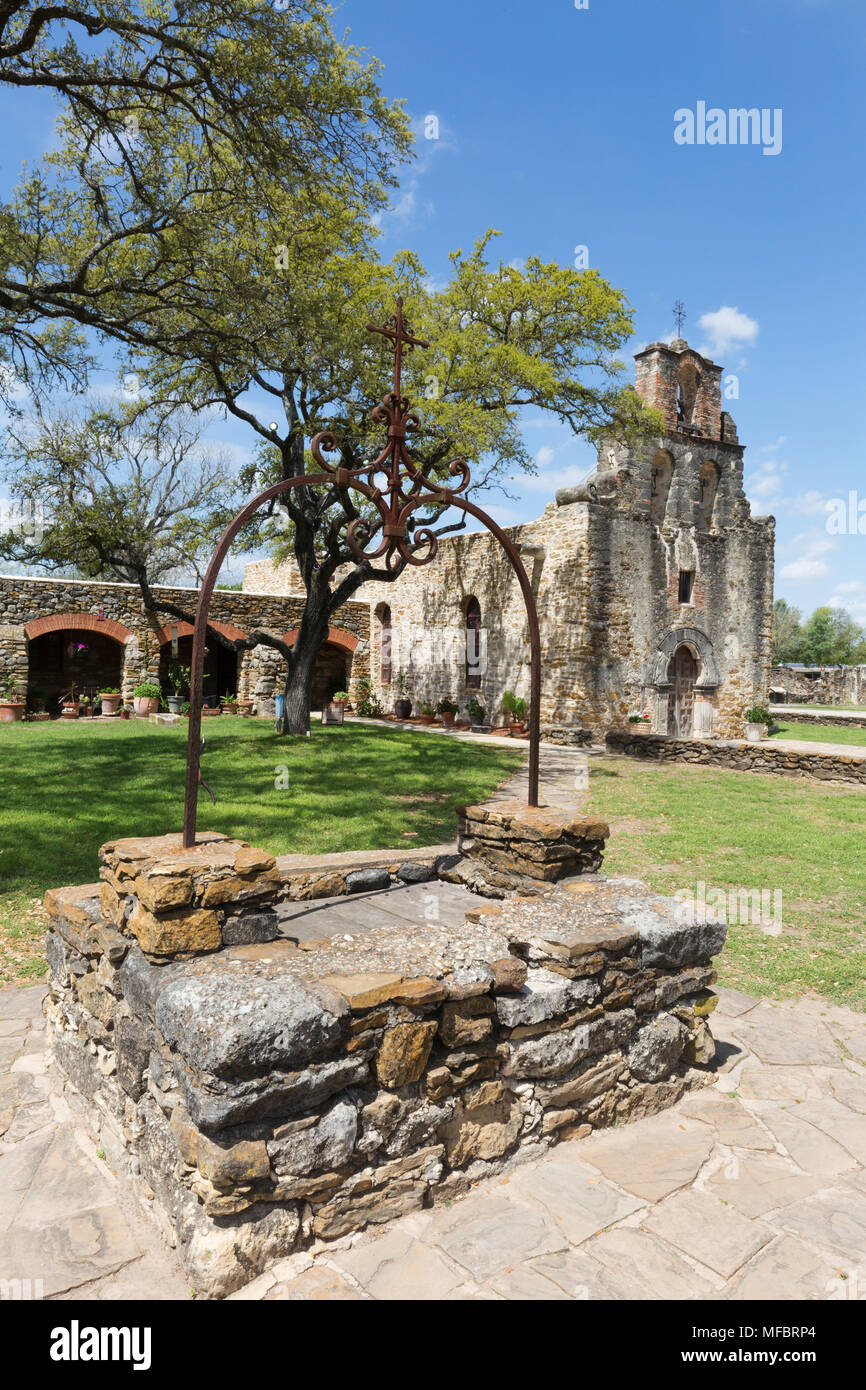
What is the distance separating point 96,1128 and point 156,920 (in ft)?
3.69

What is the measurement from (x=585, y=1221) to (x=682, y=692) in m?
16.8

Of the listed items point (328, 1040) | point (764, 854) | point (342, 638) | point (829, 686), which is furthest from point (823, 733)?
point (328, 1040)

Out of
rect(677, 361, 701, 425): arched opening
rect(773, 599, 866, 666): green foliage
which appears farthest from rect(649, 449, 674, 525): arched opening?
rect(773, 599, 866, 666): green foliage

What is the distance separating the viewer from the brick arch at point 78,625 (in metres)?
18.5

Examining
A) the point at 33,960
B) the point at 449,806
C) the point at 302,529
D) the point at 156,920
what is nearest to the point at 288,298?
the point at 302,529

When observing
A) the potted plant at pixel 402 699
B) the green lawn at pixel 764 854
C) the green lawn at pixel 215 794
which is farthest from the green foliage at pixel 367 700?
the green lawn at pixel 764 854

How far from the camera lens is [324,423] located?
13.9 metres

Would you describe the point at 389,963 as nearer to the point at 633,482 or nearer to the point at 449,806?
the point at 449,806

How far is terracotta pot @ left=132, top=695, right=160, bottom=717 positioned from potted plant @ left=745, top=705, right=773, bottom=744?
47.1ft

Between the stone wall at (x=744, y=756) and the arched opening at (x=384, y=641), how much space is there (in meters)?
8.37

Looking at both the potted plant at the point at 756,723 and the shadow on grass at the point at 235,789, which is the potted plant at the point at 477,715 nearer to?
the shadow on grass at the point at 235,789

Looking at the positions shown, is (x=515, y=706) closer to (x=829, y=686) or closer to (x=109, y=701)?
(x=109, y=701)

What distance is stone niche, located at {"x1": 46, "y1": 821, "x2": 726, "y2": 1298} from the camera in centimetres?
256

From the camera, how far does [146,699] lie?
1923 cm
